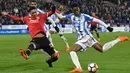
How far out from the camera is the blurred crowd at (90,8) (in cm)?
4422

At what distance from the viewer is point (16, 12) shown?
4388 cm

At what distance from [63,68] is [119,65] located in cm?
224

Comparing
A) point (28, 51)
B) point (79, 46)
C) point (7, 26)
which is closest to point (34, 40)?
point (28, 51)

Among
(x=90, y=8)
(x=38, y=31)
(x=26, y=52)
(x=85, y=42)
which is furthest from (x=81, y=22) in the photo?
(x=90, y=8)

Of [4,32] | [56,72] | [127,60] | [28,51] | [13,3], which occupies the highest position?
[28,51]

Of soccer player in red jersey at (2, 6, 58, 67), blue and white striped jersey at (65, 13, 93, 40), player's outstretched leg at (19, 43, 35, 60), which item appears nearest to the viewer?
player's outstretched leg at (19, 43, 35, 60)

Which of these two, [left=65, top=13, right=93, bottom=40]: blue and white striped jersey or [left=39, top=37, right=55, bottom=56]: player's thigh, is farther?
[left=65, top=13, right=93, bottom=40]: blue and white striped jersey

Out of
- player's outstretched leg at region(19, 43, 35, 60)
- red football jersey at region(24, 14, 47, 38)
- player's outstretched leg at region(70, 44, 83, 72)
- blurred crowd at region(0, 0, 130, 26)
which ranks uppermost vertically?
red football jersey at region(24, 14, 47, 38)

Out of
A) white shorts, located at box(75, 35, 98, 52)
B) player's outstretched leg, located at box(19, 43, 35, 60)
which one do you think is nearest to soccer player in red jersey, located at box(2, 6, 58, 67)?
player's outstretched leg, located at box(19, 43, 35, 60)

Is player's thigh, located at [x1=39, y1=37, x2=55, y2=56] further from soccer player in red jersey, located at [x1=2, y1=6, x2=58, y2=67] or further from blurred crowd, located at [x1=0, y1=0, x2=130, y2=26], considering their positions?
blurred crowd, located at [x1=0, y1=0, x2=130, y2=26]

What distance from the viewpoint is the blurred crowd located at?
4422cm

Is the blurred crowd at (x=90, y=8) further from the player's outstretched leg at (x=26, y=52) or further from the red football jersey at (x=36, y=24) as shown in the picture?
the player's outstretched leg at (x=26, y=52)

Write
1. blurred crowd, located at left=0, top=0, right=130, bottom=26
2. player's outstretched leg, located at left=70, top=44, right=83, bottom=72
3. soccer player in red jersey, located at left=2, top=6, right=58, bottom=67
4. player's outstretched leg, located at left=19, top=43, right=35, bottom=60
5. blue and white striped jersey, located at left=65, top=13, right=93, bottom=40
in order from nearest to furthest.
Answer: player's outstretched leg, located at left=19, top=43, right=35, bottom=60
player's outstretched leg, located at left=70, top=44, right=83, bottom=72
soccer player in red jersey, located at left=2, top=6, right=58, bottom=67
blue and white striped jersey, located at left=65, top=13, right=93, bottom=40
blurred crowd, located at left=0, top=0, right=130, bottom=26

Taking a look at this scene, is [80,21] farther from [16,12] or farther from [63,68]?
[16,12]
